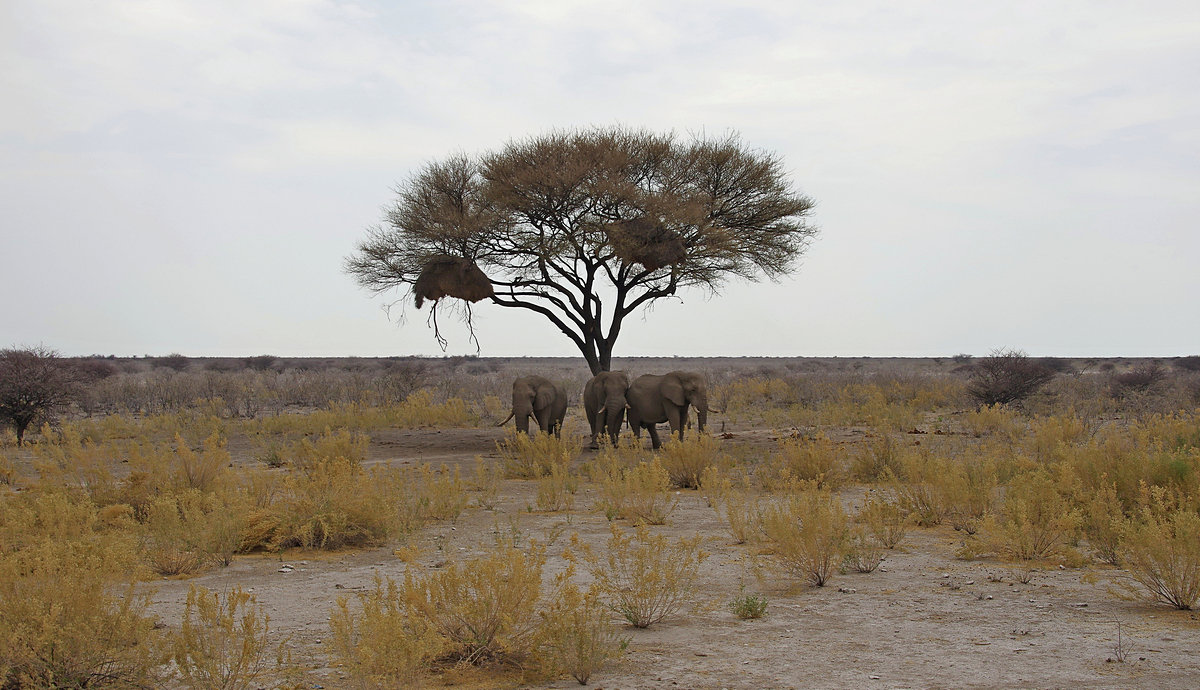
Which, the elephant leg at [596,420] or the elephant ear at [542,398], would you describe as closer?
the elephant leg at [596,420]

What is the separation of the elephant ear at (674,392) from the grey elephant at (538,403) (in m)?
2.46

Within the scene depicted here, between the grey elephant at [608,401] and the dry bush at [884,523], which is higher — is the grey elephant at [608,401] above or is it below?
above

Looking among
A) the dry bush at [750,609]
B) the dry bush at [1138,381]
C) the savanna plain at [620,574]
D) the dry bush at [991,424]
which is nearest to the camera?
the savanna plain at [620,574]

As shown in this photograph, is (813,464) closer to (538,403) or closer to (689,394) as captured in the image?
(689,394)

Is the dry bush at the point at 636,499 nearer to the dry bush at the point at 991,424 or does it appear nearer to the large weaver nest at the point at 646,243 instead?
the large weaver nest at the point at 646,243

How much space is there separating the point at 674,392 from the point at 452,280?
684 centimetres

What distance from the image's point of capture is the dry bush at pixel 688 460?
13.8 metres

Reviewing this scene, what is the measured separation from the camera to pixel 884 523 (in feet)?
30.5

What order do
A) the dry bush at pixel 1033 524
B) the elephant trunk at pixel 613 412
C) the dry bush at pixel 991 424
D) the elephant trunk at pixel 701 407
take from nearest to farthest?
the dry bush at pixel 1033 524
the elephant trunk at pixel 701 407
the elephant trunk at pixel 613 412
the dry bush at pixel 991 424

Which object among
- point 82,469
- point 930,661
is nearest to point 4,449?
point 82,469

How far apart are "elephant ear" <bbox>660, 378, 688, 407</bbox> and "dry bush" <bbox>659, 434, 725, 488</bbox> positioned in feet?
15.8

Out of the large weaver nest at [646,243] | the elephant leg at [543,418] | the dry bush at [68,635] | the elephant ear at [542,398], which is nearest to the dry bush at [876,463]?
the elephant ear at [542,398]

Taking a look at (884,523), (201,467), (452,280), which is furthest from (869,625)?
(452,280)

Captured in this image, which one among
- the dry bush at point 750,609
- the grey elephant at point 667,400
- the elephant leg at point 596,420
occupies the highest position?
the grey elephant at point 667,400
